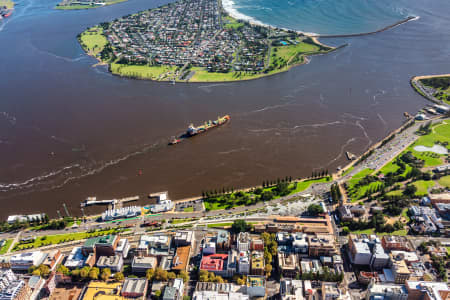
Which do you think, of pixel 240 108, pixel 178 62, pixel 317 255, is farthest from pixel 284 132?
pixel 178 62

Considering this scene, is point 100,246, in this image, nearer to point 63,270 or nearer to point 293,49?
point 63,270

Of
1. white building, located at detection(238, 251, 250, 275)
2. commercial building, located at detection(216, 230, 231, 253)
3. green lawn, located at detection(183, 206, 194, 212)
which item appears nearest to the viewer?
white building, located at detection(238, 251, 250, 275)

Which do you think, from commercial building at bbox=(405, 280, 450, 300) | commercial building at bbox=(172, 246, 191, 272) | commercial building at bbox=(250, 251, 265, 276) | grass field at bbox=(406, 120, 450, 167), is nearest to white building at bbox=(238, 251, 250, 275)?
commercial building at bbox=(250, 251, 265, 276)

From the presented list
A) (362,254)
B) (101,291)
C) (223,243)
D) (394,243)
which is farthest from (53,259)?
(394,243)

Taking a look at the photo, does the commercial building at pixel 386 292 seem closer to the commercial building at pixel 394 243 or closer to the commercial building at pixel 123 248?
the commercial building at pixel 394 243

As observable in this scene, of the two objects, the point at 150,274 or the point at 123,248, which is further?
the point at 123,248

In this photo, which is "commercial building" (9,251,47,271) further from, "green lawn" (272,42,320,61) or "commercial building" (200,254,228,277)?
"green lawn" (272,42,320,61)
